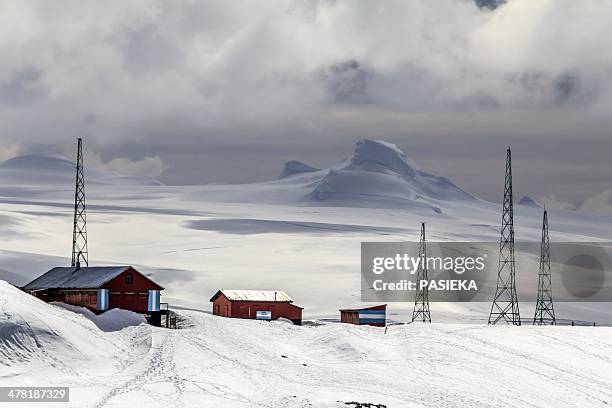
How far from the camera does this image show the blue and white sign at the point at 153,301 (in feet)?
283

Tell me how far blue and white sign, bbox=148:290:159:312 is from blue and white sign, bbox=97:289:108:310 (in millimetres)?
4103

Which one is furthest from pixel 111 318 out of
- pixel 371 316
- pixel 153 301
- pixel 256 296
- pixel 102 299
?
pixel 371 316

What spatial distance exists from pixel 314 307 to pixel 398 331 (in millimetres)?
75143

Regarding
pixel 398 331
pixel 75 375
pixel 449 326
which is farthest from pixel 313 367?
pixel 449 326

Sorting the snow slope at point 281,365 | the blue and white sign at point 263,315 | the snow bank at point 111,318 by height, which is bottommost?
the snow slope at point 281,365

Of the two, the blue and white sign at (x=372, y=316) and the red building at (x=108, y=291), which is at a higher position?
the red building at (x=108, y=291)

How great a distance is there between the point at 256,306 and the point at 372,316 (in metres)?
12.4

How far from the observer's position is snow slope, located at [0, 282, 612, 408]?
55.8 m

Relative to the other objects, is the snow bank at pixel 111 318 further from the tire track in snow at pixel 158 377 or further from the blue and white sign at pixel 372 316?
the blue and white sign at pixel 372 316

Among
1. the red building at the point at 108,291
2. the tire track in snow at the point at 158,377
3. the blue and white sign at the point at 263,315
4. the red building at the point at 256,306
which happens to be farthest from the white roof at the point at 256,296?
the tire track in snow at the point at 158,377

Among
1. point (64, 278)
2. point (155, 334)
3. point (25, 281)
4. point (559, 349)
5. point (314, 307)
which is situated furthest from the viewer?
point (25, 281)

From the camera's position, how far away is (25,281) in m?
186

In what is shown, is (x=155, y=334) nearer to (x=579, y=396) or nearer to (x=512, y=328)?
(x=579, y=396)

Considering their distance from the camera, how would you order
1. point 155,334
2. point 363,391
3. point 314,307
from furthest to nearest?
point 314,307
point 155,334
point 363,391
